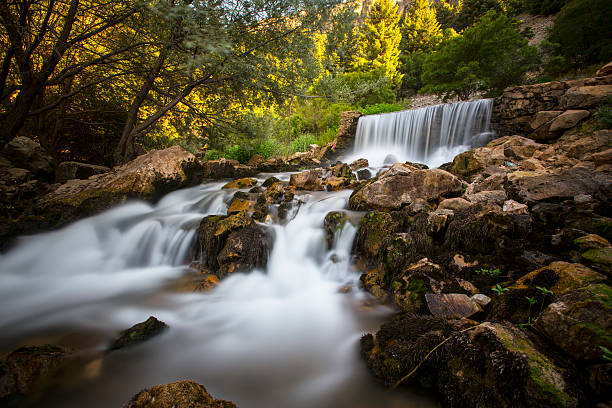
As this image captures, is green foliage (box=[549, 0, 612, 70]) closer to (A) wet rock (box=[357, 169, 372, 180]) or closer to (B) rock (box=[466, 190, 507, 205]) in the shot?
Result: (A) wet rock (box=[357, 169, 372, 180])

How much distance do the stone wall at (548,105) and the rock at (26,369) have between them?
9.99m

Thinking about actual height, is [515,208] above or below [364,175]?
above

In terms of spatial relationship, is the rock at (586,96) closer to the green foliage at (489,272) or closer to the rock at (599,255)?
the rock at (599,255)

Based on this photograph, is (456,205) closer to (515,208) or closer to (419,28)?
(515,208)

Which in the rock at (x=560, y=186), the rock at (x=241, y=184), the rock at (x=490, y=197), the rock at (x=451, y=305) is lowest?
the rock at (x=241, y=184)

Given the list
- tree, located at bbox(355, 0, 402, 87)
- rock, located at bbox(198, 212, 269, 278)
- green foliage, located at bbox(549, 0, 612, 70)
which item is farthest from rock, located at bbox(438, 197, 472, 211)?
tree, located at bbox(355, 0, 402, 87)

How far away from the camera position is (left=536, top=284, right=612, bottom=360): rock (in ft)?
4.59

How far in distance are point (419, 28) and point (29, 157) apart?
141 feet

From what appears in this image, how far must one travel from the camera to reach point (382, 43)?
94.4ft

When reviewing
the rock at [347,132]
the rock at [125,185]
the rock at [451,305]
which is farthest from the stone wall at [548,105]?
the rock at [125,185]

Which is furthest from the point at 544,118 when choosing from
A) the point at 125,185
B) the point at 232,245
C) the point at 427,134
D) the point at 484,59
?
the point at 484,59

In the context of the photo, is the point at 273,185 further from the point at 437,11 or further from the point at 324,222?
the point at 437,11

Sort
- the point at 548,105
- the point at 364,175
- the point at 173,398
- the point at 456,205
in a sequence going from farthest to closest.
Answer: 1. the point at 364,175
2. the point at 548,105
3. the point at 456,205
4. the point at 173,398

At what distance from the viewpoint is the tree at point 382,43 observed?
26.8 meters
